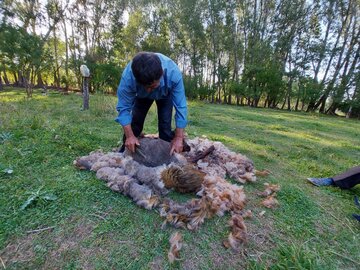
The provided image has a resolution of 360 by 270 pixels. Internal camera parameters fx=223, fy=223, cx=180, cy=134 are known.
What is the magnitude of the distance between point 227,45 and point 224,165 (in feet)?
54.3

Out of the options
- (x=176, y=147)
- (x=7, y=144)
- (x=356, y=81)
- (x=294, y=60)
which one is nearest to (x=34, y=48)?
(x=7, y=144)

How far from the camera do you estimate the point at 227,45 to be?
1714cm

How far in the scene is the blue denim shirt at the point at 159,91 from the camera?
2.10m

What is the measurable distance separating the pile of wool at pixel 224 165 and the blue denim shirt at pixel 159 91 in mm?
597

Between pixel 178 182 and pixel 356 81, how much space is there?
665 inches

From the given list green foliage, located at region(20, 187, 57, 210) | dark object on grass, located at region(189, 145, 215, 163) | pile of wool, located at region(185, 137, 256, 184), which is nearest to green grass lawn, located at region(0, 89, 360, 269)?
green foliage, located at region(20, 187, 57, 210)

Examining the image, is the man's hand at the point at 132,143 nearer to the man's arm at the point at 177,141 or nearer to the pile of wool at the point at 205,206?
the man's arm at the point at 177,141

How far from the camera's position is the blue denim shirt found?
210 cm

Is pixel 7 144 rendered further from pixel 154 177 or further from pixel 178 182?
pixel 178 182

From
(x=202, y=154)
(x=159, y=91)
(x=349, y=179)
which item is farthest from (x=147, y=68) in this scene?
(x=349, y=179)

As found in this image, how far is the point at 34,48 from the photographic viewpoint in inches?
358

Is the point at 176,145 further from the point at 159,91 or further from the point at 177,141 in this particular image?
the point at 159,91

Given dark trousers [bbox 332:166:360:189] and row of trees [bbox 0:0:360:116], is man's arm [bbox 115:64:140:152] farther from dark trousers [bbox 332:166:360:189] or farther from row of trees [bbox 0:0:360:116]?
row of trees [bbox 0:0:360:116]

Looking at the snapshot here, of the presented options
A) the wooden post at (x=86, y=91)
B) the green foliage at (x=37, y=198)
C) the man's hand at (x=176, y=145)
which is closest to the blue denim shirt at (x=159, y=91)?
the man's hand at (x=176, y=145)
